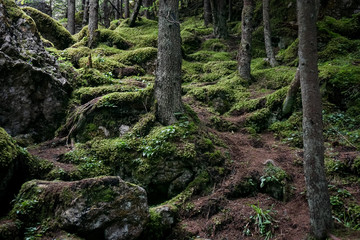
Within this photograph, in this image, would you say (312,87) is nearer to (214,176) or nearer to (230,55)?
(214,176)

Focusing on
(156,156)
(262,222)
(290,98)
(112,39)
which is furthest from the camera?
(112,39)

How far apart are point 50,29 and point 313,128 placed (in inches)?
500

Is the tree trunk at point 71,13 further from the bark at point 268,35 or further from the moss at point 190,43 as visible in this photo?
the bark at point 268,35

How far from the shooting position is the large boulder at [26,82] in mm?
6296

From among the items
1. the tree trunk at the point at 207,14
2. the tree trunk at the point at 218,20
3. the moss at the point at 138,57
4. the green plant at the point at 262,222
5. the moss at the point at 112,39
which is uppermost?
the tree trunk at the point at 207,14

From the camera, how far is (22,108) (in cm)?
651

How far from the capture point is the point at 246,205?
458cm

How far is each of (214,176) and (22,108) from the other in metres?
5.09

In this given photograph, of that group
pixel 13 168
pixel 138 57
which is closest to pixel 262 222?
pixel 13 168

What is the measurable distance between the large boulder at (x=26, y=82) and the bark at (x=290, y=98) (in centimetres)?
621

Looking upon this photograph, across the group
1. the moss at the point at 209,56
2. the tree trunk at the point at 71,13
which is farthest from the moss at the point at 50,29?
the moss at the point at 209,56

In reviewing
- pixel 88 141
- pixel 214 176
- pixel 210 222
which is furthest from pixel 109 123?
pixel 210 222

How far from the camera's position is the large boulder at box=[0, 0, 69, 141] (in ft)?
20.7

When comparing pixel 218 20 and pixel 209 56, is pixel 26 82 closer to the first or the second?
pixel 209 56
